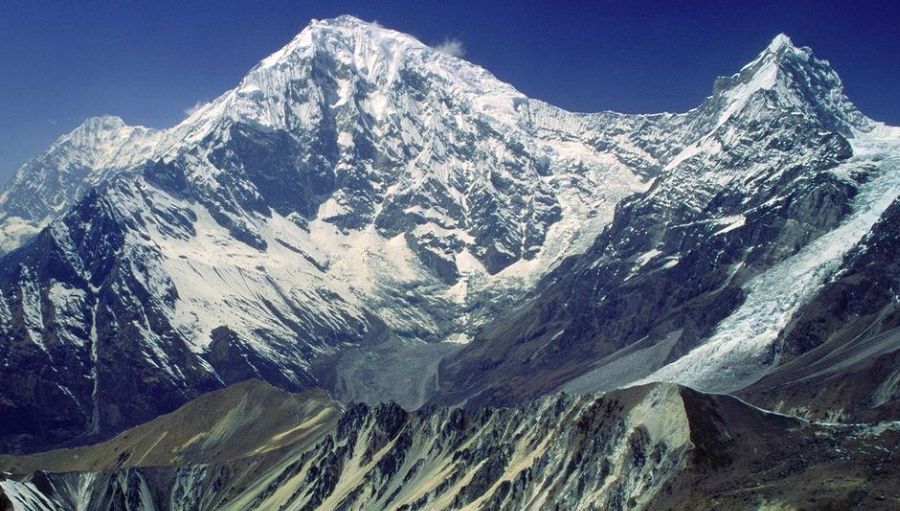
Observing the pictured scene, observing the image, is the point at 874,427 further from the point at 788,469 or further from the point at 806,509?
the point at 806,509

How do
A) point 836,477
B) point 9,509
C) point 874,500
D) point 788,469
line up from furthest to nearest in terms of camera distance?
point 788,469
point 836,477
point 874,500
point 9,509

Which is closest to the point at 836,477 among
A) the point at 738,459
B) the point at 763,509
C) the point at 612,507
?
the point at 763,509

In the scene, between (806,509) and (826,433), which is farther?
(826,433)

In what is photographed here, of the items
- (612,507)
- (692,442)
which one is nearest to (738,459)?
(692,442)

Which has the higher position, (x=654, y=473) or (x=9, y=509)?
(x=9, y=509)

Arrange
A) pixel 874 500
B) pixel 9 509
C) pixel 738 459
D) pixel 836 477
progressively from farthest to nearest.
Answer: pixel 738 459 < pixel 836 477 < pixel 874 500 < pixel 9 509

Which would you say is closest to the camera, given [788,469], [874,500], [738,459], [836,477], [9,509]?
[9,509]

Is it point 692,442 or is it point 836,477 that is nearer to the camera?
point 836,477

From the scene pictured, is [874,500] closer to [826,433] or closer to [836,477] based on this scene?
[836,477]

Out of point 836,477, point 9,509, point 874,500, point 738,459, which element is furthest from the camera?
point 738,459
